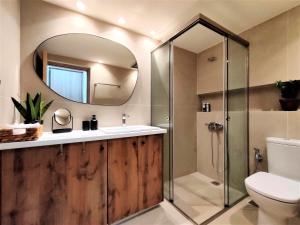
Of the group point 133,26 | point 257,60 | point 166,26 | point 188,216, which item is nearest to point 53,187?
point 188,216

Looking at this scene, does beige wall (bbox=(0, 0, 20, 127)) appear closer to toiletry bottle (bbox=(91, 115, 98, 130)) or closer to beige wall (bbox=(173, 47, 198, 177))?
toiletry bottle (bbox=(91, 115, 98, 130))

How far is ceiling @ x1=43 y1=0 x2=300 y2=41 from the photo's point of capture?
5.00 feet

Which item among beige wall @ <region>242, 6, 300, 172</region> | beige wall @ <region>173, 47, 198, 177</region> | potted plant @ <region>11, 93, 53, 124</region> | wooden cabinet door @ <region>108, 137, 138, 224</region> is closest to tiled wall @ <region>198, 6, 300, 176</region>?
beige wall @ <region>242, 6, 300, 172</region>

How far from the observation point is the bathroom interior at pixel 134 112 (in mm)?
1117

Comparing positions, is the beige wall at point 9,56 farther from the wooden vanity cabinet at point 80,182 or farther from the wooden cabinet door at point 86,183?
the wooden cabinet door at point 86,183

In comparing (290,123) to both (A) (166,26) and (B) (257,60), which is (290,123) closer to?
(B) (257,60)

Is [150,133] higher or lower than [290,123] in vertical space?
lower

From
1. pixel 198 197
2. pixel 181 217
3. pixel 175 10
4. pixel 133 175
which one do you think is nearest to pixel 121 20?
pixel 175 10

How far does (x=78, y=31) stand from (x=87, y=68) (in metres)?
0.42

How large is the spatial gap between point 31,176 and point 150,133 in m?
1.03

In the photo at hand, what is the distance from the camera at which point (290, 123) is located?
1587mm

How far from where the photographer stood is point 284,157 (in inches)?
59.6

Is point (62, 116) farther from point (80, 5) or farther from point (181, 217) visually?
point (181, 217)

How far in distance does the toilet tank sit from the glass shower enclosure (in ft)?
1.21
